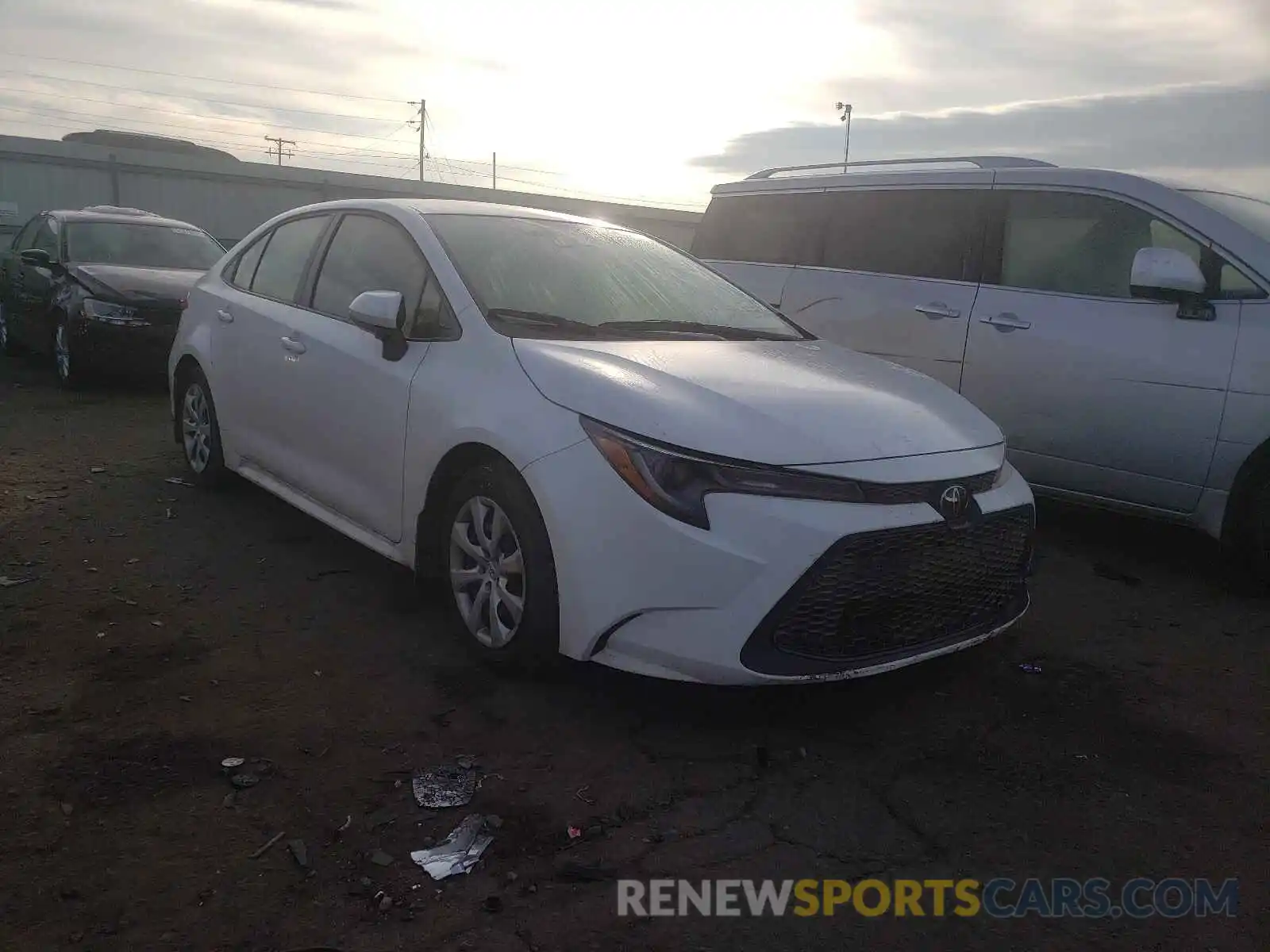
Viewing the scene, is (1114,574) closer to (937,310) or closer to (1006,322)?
(1006,322)

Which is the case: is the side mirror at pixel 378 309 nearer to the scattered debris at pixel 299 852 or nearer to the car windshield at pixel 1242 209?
the scattered debris at pixel 299 852

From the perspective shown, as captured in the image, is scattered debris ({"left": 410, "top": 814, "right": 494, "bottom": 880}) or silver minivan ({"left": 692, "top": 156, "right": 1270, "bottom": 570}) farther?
silver minivan ({"left": 692, "top": 156, "right": 1270, "bottom": 570})

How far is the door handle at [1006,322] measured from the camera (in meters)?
5.43

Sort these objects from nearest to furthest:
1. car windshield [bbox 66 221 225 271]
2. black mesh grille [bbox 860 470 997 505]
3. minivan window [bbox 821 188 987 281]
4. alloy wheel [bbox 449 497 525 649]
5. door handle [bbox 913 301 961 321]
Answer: black mesh grille [bbox 860 470 997 505], alloy wheel [bbox 449 497 525 649], door handle [bbox 913 301 961 321], minivan window [bbox 821 188 987 281], car windshield [bbox 66 221 225 271]

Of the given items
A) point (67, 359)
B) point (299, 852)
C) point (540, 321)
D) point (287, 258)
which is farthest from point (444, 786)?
point (67, 359)

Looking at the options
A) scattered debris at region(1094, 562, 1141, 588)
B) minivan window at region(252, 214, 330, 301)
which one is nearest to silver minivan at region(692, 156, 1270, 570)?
scattered debris at region(1094, 562, 1141, 588)

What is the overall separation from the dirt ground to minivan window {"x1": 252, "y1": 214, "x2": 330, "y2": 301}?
4.35ft

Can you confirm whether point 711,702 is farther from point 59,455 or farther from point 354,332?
point 59,455

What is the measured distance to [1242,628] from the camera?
14.3 ft

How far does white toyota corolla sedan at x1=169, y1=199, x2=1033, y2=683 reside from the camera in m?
2.94

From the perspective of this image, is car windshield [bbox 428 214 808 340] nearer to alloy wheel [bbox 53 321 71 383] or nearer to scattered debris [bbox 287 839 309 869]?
scattered debris [bbox 287 839 309 869]

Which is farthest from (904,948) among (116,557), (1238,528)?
(116,557)

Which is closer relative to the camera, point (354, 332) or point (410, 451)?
point (410, 451)

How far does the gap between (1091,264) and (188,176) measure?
22.2 m
